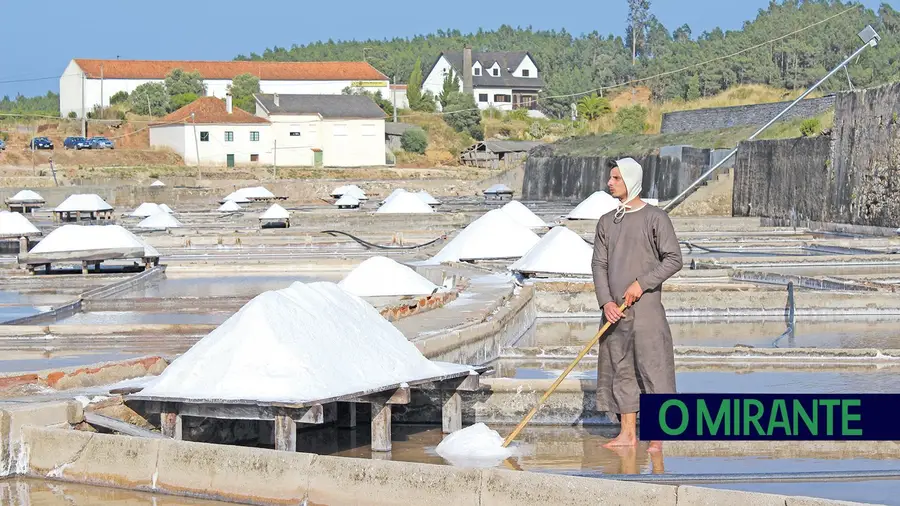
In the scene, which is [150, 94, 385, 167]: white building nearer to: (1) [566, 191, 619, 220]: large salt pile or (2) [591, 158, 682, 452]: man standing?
(1) [566, 191, 619, 220]: large salt pile

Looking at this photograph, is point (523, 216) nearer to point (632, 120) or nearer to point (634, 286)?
point (634, 286)

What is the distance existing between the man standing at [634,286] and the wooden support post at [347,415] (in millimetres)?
1748

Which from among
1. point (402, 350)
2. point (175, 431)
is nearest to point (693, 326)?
point (402, 350)

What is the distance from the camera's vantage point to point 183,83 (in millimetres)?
84438

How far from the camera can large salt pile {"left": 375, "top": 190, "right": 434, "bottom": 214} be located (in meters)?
31.1

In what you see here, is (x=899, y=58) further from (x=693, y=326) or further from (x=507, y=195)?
(x=693, y=326)

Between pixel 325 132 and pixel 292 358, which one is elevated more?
pixel 325 132

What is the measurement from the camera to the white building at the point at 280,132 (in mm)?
66500

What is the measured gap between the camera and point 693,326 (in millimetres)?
13727

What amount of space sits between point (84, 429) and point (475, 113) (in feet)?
256

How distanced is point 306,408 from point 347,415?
1.43 m

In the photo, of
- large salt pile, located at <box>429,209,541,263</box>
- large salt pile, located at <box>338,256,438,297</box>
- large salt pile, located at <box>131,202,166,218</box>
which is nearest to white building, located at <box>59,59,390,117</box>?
large salt pile, located at <box>131,202,166,218</box>

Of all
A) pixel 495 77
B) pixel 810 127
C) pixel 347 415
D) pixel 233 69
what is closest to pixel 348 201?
pixel 810 127

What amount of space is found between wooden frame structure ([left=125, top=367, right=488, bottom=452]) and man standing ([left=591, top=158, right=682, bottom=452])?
108 centimetres
